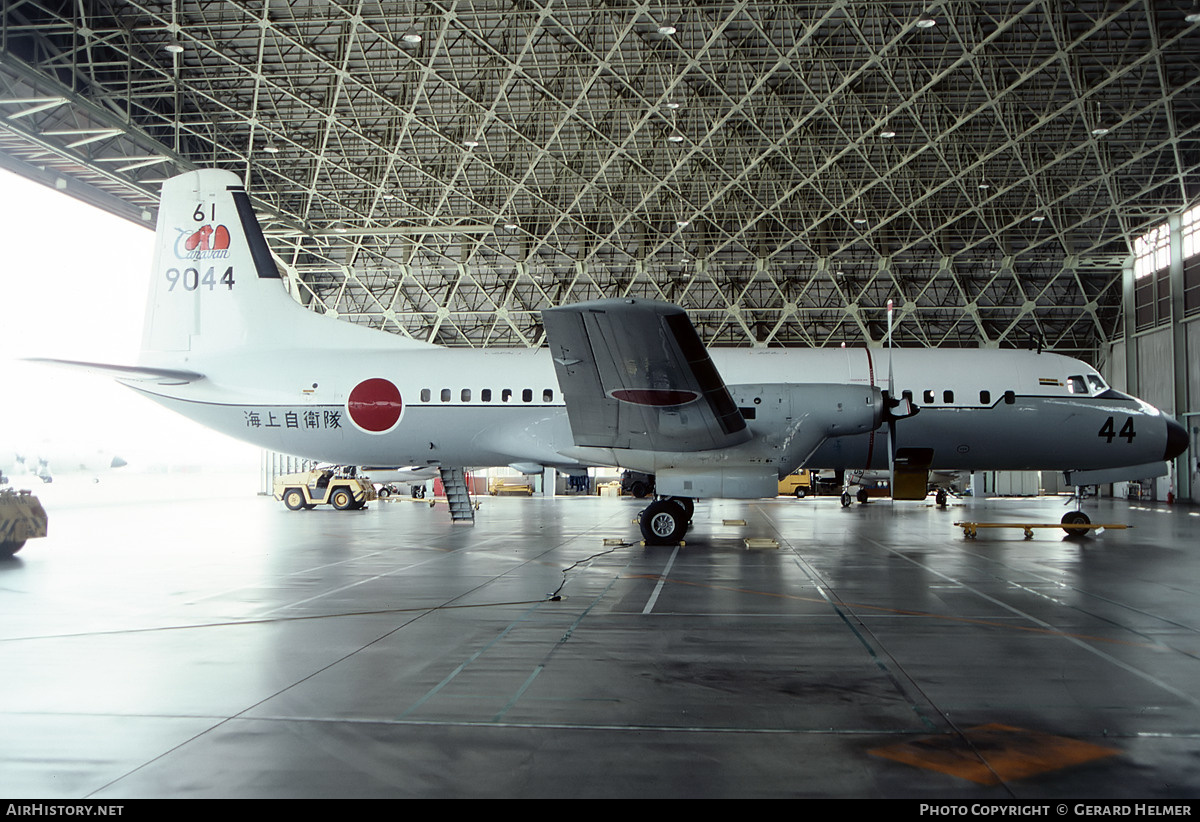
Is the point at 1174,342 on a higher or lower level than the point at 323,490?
higher

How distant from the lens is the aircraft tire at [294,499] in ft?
100

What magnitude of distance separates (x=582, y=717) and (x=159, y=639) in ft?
14.4

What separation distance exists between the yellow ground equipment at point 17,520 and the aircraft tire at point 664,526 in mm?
10315

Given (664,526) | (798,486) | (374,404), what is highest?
(374,404)

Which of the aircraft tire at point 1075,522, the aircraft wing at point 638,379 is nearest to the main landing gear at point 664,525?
the aircraft wing at point 638,379

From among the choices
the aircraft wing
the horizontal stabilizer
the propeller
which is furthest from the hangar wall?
the horizontal stabilizer

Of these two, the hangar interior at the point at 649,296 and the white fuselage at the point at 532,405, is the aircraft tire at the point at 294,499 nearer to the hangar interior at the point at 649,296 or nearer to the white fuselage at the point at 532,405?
the hangar interior at the point at 649,296

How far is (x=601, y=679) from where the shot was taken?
5.87 meters

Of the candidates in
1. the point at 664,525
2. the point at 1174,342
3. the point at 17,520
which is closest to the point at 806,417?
the point at 664,525

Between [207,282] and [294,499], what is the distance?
14541 mm

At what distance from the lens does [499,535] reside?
18.5 metres

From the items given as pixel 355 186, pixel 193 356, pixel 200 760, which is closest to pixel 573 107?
pixel 355 186

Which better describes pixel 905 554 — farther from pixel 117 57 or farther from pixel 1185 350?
pixel 117 57

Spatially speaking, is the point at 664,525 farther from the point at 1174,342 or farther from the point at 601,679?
the point at 1174,342
